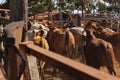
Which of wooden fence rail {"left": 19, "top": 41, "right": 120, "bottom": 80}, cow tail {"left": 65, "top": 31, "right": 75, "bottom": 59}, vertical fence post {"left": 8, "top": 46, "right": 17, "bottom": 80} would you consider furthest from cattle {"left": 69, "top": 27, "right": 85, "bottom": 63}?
wooden fence rail {"left": 19, "top": 41, "right": 120, "bottom": 80}

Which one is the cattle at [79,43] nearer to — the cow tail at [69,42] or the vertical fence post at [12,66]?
the cow tail at [69,42]

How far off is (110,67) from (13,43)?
602 cm

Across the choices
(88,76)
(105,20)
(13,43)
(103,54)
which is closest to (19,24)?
(13,43)

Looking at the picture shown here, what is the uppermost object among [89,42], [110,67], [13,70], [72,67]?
[72,67]

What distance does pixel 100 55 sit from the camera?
26.5 ft

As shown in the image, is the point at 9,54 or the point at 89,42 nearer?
the point at 9,54

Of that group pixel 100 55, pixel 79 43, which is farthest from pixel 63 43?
pixel 100 55

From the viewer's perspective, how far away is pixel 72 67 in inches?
74.9

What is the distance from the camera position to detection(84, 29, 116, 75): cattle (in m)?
8.02

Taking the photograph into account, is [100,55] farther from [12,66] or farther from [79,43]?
[12,66]

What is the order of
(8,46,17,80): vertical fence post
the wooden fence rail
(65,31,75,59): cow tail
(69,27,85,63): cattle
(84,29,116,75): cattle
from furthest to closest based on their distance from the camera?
(69,27,85,63): cattle < (65,31,75,59): cow tail < (84,29,116,75): cattle < (8,46,17,80): vertical fence post < the wooden fence rail

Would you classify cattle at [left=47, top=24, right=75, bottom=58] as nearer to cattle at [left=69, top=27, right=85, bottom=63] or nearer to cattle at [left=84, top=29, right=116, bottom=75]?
cattle at [left=69, top=27, right=85, bottom=63]

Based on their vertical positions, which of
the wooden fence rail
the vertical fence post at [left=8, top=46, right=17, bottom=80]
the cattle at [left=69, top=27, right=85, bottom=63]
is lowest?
the cattle at [left=69, top=27, right=85, bottom=63]

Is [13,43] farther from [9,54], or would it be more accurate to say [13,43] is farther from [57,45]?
[57,45]
